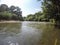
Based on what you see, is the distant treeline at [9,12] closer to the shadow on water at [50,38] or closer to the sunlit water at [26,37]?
the sunlit water at [26,37]

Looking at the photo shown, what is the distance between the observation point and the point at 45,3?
770 inches

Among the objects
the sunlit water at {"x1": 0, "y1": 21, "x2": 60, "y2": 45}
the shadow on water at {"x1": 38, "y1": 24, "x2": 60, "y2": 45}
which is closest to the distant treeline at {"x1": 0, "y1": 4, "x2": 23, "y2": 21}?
the sunlit water at {"x1": 0, "y1": 21, "x2": 60, "y2": 45}

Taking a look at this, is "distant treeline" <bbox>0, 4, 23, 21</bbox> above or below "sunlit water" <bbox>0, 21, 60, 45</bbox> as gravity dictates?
above

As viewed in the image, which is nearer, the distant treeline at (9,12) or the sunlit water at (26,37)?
the sunlit water at (26,37)

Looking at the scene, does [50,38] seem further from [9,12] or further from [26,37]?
[9,12]

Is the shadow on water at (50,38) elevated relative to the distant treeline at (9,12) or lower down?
lower down

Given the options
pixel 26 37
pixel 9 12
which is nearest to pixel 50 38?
pixel 26 37

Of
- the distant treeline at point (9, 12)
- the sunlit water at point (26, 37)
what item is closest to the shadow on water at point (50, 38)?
the sunlit water at point (26, 37)

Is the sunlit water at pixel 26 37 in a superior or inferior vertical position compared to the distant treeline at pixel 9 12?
inferior

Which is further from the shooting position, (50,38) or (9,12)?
(9,12)

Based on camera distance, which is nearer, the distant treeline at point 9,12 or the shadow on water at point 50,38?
the shadow on water at point 50,38

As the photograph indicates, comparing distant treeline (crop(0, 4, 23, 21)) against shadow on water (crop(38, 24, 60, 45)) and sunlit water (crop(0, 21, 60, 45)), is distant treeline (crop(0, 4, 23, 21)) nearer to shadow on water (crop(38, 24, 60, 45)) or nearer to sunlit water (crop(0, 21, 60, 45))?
sunlit water (crop(0, 21, 60, 45))

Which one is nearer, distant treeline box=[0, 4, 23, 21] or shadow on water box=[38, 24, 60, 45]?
shadow on water box=[38, 24, 60, 45]

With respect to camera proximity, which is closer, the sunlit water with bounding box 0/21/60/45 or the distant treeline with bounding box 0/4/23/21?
the sunlit water with bounding box 0/21/60/45
